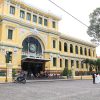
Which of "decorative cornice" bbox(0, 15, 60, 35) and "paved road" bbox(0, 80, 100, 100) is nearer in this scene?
"paved road" bbox(0, 80, 100, 100)

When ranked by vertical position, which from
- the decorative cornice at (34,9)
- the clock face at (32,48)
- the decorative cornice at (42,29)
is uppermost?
the decorative cornice at (34,9)

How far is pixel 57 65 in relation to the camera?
36094 millimetres

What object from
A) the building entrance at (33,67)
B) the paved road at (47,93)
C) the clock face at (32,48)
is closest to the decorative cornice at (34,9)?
the clock face at (32,48)

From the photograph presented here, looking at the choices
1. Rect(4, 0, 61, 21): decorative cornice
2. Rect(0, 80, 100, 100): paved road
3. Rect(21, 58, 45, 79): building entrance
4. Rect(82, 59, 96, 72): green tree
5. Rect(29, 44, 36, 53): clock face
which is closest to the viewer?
Rect(0, 80, 100, 100): paved road

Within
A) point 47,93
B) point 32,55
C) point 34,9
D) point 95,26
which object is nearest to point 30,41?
point 32,55

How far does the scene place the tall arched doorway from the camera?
105 feet

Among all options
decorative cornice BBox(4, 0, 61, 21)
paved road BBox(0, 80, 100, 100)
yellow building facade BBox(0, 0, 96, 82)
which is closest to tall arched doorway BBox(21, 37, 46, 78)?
yellow building facade BBox(0, 0, 96, 82)

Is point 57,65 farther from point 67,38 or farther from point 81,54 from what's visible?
point 81,54

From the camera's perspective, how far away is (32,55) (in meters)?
33.4

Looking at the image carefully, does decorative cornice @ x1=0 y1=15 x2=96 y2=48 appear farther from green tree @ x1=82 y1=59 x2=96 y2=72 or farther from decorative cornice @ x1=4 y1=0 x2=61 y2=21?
green tree @ x1=82 y1=59 x2=96 y2=72

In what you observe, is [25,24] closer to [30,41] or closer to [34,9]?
[30,41]

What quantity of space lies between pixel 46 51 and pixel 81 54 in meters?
13.2

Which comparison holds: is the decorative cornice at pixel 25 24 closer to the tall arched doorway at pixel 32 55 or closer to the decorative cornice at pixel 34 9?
the tall arched doorway at pixel 32 55

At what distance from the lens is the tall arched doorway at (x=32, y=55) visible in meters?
31.9
